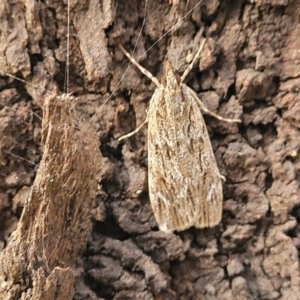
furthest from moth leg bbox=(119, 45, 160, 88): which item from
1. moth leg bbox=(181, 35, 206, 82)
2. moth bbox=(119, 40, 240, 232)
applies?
moth leg bbox=(181, 35, 206, 82)

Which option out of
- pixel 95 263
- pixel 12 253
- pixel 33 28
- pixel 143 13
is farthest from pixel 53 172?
pixel 143 13

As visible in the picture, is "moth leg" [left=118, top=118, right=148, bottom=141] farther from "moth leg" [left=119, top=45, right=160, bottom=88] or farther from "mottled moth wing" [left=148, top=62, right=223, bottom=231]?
"moth leg" [left=119, top=45, right=160, bottom=88]

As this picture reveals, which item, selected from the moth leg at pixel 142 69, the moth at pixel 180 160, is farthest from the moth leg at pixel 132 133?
the moth leg at pixel 142 69

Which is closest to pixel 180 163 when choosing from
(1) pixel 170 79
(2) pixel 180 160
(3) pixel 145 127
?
(2) pixel 180 160

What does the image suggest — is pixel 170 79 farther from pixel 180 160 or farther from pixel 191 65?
pixel 180 160

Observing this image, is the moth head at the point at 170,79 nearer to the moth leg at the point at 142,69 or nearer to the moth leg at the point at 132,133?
the moth leg at the point at 142,69

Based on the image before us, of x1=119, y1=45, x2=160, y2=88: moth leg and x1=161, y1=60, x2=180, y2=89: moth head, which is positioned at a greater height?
x1=119, y1=45, x2=160, y2=88: moth leg
